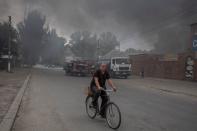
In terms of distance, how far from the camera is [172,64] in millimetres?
30703

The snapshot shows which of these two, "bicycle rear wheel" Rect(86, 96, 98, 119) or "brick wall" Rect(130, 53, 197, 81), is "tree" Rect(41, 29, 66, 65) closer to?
"brick wall" Rect(130, 53, 197, 81)

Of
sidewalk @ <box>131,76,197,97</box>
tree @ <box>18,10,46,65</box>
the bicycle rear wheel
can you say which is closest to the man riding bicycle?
the bicycle rear wheel

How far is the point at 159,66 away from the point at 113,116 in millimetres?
27338

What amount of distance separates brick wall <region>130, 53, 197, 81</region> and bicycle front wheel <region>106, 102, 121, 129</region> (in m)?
21.2

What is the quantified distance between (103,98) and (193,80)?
69.2 ft

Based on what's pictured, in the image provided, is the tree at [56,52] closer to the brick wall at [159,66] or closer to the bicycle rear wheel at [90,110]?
the brick wall at [159,66]

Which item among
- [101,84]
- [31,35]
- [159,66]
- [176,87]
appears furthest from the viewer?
[31,35]

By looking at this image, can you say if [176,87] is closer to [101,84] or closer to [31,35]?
[101,84]

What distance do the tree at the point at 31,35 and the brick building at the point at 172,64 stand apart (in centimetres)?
3437

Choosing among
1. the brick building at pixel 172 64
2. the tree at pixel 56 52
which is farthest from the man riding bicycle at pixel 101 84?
the tree at pixel 56 52

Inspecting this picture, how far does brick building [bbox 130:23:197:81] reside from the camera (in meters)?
27.5

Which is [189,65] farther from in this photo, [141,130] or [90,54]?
[90,54]

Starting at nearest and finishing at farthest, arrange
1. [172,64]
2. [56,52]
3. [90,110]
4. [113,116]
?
[113,116], [90,110], [172,64], [56,52]

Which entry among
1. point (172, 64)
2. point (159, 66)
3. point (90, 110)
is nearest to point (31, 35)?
point (159, 66)
